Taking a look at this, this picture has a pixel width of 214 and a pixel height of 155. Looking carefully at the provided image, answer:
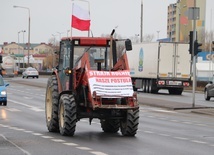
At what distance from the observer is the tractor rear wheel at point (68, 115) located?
55.4ft

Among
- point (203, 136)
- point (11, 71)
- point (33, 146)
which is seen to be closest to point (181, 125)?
point (203, 136)

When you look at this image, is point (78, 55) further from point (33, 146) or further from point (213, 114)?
point (213, 114)

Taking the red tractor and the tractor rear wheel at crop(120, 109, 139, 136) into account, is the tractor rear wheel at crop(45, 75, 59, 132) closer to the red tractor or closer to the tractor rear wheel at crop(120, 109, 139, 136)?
the red tractor

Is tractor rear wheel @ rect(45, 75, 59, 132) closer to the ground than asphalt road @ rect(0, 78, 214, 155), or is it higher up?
higher up

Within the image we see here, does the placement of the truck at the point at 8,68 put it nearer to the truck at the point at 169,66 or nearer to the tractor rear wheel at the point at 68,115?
the truck at the point at 169,66

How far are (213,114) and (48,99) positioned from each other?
10.5 metres

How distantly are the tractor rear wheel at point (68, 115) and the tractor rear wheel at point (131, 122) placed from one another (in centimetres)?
136

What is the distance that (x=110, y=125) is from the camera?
62.1 feet

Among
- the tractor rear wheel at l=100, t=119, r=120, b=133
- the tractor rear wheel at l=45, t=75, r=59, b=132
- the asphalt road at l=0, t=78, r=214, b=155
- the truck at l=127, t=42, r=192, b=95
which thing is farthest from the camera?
the truck at l=127, t=42, r=192, b=95

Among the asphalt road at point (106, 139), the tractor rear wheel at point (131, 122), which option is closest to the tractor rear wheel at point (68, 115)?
the asphalt road at point (106, 139)

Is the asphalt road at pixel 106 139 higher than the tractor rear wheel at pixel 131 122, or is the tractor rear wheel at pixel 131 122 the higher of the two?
the tractor rear wheel at pixel 131 122

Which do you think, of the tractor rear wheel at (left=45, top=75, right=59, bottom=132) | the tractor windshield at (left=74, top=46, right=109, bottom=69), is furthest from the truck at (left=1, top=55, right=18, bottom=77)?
the tractor windshield at (left=74, top=46, right=109, bottom=69)

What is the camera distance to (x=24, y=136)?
56.5 ft

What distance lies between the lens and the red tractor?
1692 centimetres
